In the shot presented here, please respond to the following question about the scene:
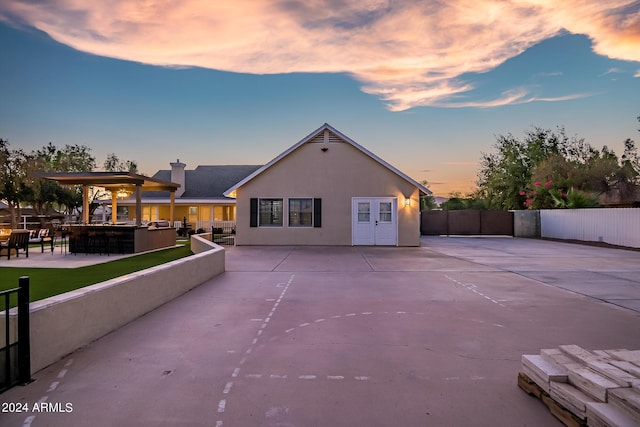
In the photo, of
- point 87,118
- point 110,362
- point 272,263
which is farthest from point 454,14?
point 87,118

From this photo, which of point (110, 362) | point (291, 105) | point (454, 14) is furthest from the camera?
point (291, 105)

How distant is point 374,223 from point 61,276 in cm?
1258

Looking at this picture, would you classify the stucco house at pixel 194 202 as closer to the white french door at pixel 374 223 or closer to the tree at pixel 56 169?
the tree at pixel 56 169

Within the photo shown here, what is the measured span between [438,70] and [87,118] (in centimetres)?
2120

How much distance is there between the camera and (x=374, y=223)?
17.7 meters

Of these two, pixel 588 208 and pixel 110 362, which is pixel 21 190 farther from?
pixel 588 208

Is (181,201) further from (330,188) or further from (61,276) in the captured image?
(61,276)

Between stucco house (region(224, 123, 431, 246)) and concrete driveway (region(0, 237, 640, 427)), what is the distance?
9353 mm

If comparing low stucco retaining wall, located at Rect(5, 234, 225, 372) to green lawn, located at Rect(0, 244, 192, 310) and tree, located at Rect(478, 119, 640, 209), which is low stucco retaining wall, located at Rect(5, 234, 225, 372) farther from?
tree, located at Rect(478, 119, 640, 209)

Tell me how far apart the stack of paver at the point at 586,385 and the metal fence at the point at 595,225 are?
18172mm

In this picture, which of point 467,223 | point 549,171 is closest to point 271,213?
point 467,223

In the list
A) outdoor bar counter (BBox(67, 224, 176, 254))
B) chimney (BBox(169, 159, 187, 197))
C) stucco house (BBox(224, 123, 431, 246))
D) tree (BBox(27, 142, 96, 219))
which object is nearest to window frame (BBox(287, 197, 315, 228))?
stucco house (BBox(224, 123, 431, 246))

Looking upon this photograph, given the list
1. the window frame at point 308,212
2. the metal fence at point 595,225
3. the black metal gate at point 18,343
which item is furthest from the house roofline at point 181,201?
the black metal gate at point 18,343

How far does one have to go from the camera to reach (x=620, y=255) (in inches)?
558
